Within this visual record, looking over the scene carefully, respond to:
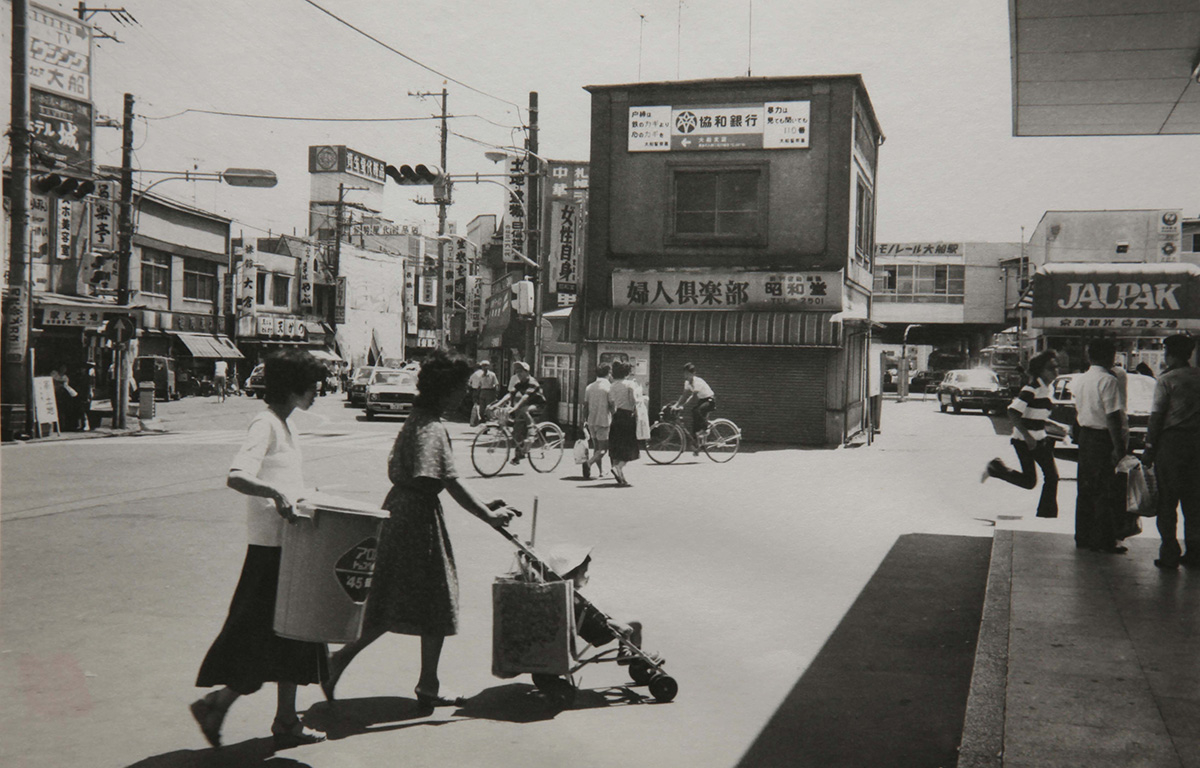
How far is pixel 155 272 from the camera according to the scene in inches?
1661

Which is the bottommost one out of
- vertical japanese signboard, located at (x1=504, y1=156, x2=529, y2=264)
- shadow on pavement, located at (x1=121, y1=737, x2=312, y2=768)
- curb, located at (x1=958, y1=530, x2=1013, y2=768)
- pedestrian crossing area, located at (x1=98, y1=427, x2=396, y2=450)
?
pedestrian crossing area, located at (x1=98, y1=427, x2=396, y2=450)

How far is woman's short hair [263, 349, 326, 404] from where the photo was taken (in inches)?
166

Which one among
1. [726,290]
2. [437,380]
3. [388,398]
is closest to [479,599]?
[437,380]

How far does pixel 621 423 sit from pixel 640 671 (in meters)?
9.02

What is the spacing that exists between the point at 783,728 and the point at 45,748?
315 cm

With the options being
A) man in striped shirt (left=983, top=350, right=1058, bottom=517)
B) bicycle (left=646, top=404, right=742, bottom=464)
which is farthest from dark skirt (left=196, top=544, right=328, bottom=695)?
bicycle (left=646, top=404, right=742, bottom=464)

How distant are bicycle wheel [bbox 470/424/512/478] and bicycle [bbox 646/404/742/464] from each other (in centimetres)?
320

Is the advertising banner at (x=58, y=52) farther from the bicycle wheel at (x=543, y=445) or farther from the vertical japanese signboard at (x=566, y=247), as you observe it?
the vertical japanese signboard at (x=566, y=247)

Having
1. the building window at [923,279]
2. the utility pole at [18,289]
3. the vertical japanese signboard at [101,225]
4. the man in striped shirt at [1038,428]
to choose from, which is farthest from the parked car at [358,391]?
the building window at [923,279]

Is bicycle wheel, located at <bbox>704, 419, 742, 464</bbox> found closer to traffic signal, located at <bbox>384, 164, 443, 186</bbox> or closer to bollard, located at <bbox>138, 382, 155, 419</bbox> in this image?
traffic signal, located at <bbox>384, 164, 443, 186</bbox>

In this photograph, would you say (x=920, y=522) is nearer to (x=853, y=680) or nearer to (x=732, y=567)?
(x=732, y=567)

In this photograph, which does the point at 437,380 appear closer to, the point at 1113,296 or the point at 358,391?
the point at 1113,296

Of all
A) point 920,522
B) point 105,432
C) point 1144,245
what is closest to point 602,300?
point 105,432

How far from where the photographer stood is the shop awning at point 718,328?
846 inches
